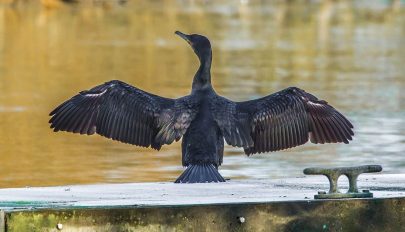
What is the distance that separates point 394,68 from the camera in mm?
27516

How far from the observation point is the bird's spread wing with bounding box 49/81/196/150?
31.6 ft

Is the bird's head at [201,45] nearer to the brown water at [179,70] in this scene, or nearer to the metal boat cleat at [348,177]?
the metal boat cleat at [348,177]

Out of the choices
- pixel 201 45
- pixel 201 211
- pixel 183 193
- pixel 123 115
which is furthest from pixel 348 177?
pixel 201 45

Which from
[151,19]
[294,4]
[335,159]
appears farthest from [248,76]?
[294,4]

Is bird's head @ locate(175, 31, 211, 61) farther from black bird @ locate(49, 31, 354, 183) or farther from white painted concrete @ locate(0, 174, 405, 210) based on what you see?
white painted concrete @ locate(0, 174, 405, 210)

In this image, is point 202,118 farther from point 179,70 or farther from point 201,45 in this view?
point 179,70

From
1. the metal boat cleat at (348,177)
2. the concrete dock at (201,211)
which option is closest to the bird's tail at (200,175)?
the concrete dock at (201,211)

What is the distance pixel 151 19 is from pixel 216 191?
40088 millimetres

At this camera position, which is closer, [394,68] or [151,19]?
[394,68]

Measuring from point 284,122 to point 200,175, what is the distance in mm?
982

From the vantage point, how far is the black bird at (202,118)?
9445 millimetres

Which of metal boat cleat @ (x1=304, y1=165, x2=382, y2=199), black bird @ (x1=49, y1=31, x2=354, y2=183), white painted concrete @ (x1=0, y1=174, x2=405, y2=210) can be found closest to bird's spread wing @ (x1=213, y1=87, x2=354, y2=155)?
black bird @ (x1=49, y1=31, x2=354, y2=183)

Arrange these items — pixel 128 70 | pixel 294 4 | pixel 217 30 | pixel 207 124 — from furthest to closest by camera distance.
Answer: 1. pixel 294 4
2. pixel 217 30
3. pixel 128 70
4. pixel 207 124

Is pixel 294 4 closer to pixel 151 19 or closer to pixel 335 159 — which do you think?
pixel 151 19
